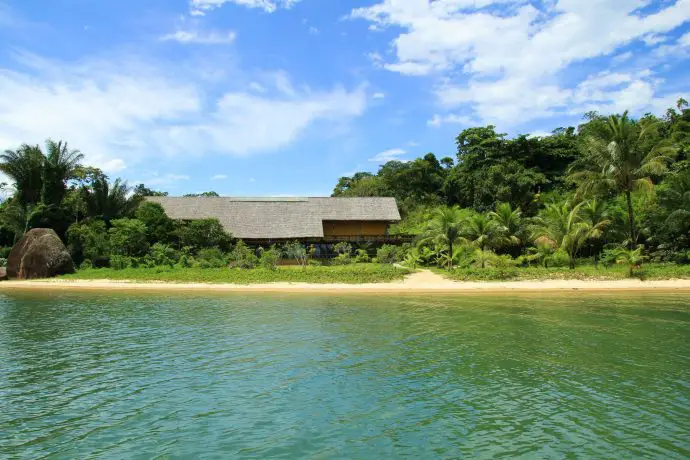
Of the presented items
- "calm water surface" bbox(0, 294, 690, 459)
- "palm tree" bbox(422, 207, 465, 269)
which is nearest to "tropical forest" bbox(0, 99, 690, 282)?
"palm tree" bbox(422, 207, 465, 269)

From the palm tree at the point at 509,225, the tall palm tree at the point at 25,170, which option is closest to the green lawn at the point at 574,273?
the palm tree at the point at 509,225

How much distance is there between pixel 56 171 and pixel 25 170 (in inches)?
64.9

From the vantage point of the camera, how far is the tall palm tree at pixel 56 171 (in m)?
29.6

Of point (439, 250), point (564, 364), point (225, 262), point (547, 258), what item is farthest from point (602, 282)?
point (225, 262)

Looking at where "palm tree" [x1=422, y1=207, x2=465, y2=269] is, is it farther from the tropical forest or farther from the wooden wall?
the wooden wall

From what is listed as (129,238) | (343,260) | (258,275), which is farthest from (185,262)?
(343,260)

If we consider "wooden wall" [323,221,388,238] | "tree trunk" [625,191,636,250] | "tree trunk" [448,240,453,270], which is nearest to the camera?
"tree trunk" [625,191,636,250]

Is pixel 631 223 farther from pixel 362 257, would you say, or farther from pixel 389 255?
pixel 362 257

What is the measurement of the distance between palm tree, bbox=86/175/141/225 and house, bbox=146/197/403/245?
8.98 feet

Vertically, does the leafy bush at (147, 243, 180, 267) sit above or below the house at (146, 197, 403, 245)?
below

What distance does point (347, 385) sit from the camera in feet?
27.5

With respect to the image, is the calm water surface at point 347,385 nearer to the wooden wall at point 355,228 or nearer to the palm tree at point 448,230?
the palm tree at point 448,230

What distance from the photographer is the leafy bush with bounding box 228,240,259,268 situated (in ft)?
83.4

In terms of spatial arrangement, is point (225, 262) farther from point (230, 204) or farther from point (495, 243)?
point (495, 243)
